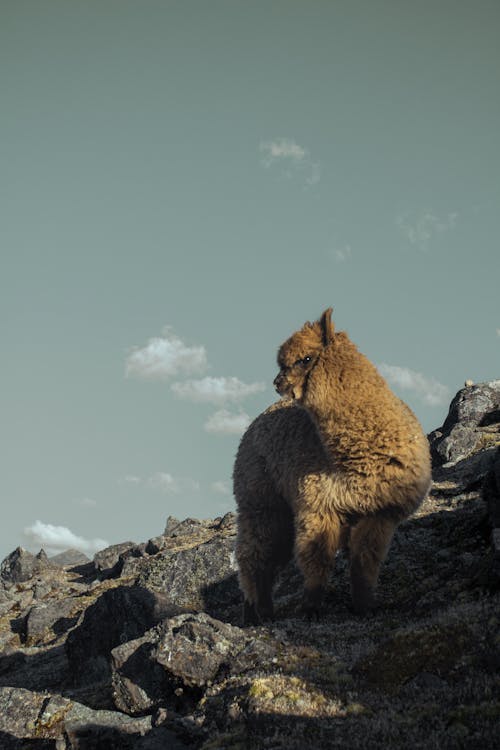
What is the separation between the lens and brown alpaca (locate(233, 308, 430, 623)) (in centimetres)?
1175

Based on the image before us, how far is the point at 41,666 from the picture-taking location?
62.7 feet

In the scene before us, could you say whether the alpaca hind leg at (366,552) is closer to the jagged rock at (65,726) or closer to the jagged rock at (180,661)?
the jagged rock at (180,661)

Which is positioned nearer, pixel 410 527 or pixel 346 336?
pixel 346 336

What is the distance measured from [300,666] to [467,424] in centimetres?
2259

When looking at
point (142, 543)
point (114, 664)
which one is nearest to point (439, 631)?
point (114, 664)

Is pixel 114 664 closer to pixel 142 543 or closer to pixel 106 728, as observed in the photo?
pixel 106 728

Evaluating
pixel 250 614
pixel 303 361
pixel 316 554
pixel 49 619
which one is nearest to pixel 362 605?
pixel 316 554

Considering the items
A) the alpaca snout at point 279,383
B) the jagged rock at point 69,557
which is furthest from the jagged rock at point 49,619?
the jagged rock at point 69,557

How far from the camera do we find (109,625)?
16609 mm

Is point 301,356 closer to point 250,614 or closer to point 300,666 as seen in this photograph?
point 300,666

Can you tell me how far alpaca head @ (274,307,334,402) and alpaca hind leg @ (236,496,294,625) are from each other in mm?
3068

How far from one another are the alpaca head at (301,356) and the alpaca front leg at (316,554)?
2.35 m

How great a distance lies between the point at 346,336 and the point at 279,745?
25.8ft

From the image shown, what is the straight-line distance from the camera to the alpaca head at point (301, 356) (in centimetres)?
1245
